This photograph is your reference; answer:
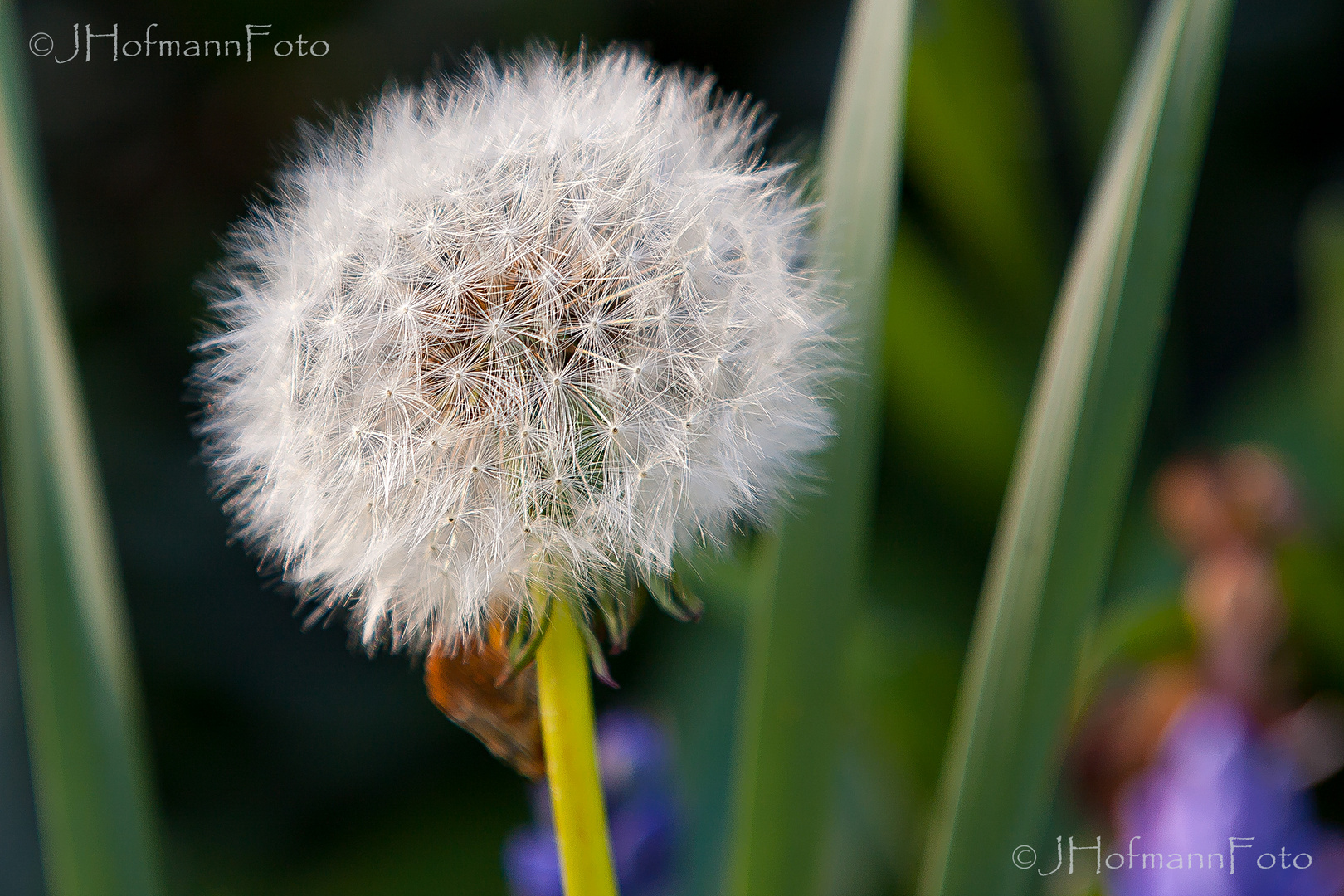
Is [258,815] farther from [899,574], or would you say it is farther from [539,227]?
[539,227]

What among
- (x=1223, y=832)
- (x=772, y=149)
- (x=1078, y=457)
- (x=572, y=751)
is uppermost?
(x=772, y=149)

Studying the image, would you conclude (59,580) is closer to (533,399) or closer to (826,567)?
(533,399)

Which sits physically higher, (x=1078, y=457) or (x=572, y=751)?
(x=1078, y=457)

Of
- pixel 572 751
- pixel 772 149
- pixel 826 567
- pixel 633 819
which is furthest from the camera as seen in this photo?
pixel 772 149

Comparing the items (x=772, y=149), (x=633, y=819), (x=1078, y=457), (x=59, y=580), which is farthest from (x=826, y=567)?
(x=772, y=149)

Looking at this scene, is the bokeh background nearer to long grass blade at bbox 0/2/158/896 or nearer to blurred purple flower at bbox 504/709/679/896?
blurred purple flower at bbox 504/709/679/896

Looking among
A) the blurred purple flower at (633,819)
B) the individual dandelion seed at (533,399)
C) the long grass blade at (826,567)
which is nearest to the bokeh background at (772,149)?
the blurred purple flower at (633,819)

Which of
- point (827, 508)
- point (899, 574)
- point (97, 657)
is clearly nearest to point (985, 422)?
point (899, 574)

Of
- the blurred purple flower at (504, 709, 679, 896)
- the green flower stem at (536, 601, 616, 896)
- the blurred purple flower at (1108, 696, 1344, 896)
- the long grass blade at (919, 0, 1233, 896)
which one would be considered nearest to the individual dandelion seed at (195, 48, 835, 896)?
the green flower stem at (536, 601, 616, 896)
